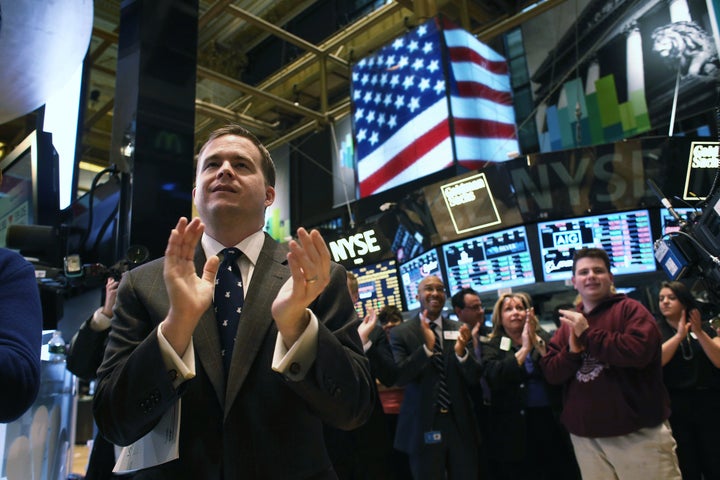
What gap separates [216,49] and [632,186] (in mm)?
8822

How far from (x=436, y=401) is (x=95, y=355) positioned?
2.20 m

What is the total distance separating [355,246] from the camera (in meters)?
7.51

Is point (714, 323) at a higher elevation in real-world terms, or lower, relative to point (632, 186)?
lower

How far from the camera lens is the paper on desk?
1175mm

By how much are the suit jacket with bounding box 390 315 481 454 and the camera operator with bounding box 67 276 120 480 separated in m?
1.90

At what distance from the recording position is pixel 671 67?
6824 millimetres

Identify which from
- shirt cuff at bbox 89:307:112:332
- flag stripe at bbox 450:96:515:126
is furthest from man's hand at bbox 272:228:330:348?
flag stripe at bbox 450:96:515:126

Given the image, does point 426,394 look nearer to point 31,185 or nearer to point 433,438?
point 433,438

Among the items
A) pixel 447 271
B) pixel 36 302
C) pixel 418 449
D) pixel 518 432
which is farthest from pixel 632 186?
pixel 36 302

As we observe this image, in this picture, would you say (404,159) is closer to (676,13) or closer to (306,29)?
(676,13)

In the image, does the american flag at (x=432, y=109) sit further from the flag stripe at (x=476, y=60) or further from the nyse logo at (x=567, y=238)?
the nyse logo at (x=567, y=238)

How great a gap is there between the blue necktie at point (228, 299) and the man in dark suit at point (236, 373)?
0.02m

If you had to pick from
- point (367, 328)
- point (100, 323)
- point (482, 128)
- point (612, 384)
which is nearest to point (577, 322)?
point (612, 384)

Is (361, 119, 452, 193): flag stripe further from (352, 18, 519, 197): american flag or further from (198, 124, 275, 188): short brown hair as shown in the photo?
(198, 124, 275, 188): short brown hair
